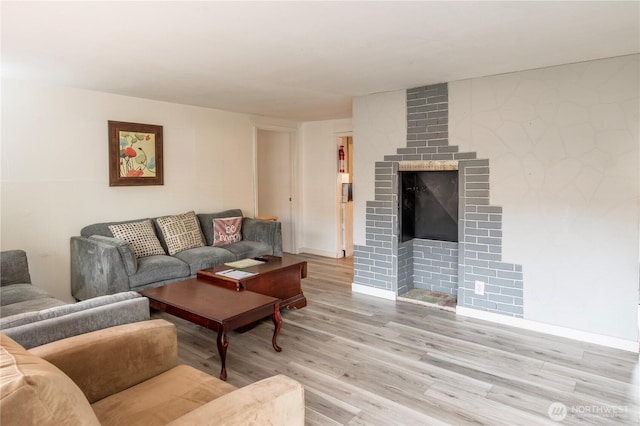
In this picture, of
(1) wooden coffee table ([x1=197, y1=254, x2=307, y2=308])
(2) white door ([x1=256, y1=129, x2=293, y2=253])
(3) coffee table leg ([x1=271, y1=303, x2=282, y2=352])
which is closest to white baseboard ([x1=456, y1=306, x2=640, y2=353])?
(1) wooden coffee table ([x1=197, y1=254, x2=307, y2=308])

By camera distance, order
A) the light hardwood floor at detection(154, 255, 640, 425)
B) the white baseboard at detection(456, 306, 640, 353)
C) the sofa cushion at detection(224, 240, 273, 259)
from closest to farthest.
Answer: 1. the light hardwood floor at detection(154, 255, 640, 425)
2. the white baseboard at detection(456, 306, 640, 353)
3. the sofa cushion at detection(224, 240, 273, 259)

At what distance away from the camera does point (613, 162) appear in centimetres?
315

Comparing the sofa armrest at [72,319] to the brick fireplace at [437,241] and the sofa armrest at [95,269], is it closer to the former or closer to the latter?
the sofa armrest at [95,269]

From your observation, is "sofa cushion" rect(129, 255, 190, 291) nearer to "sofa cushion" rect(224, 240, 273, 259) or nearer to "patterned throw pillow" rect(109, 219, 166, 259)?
"patterned throw pillow" rect(109, 219, 166, 259)

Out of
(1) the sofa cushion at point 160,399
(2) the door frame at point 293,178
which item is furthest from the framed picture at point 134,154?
(1) the sofa cushion at point 160,399

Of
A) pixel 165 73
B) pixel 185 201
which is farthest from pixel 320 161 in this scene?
pixel 165 73

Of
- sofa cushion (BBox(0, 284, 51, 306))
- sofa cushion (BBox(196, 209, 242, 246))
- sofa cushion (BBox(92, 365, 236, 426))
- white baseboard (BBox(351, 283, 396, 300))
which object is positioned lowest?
white baseboard (BBox(351, 283, 396, 300))

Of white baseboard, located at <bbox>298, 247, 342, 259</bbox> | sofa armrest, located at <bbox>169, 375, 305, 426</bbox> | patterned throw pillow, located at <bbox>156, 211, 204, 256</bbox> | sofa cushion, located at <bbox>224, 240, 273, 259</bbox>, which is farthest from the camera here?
white baseboard, located at <bbox>298, 247, 342, 259</bbox>

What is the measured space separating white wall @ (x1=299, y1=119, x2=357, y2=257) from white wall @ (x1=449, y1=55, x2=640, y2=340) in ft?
9.67

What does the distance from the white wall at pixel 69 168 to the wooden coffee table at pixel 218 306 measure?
1.58m

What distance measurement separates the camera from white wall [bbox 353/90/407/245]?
4.33m

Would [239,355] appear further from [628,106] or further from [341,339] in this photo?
[628,106]

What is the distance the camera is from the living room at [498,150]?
3.05m

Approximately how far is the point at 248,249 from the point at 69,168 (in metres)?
2.09
